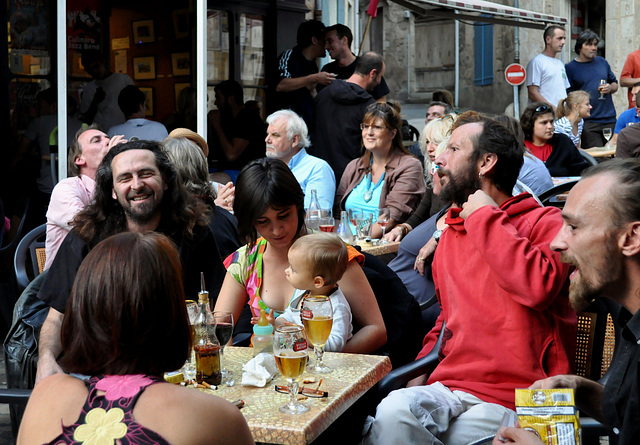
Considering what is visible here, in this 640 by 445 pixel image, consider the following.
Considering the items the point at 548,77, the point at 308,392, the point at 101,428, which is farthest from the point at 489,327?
the point at 548,77

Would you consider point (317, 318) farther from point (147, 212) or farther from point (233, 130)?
point (233, 130)

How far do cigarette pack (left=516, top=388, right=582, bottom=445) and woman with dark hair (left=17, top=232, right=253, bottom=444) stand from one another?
73 cm

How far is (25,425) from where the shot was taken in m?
1.66

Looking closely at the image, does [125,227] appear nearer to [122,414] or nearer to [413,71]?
[122,414]

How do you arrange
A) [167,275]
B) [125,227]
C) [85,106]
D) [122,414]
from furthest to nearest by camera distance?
[85,106] < [125,227] < [167,275] < [122,414]

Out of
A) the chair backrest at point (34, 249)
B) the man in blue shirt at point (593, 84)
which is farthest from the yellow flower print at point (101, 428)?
the man in blue shirt at point (593, 84)

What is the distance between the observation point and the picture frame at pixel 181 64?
7.31 metres

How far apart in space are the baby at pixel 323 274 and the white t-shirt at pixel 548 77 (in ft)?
31.5

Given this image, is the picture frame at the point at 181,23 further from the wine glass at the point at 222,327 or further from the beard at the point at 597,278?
the beard at the point at 597,278

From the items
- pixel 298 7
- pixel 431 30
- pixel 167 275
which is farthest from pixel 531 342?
pixel 431 30

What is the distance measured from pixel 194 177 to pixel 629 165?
2.67 metres

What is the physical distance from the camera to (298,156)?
6301mm

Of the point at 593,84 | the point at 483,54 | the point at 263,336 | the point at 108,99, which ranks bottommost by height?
the point at 263,336

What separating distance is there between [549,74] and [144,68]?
675 cm
